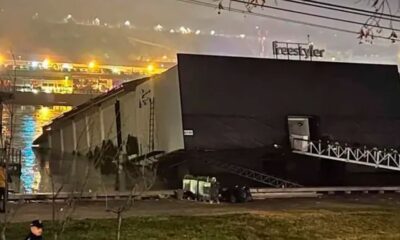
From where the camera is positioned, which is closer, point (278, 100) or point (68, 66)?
point (278, 100)

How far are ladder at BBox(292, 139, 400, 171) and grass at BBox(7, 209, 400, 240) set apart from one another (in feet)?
43.5

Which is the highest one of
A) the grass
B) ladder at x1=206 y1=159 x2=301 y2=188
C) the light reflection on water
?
the light reflection on water

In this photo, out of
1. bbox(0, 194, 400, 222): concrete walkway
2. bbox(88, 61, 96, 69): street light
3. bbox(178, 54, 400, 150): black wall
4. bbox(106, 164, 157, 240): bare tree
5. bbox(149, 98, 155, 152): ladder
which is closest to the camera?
bbox(106, 164, 157, 240): bare tree

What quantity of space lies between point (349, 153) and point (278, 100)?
6.69 m

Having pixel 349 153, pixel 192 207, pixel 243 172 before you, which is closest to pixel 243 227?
pixel 192 207

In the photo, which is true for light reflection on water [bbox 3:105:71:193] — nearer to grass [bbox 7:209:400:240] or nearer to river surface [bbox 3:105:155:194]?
river surface [bbox 3:105:155:194]

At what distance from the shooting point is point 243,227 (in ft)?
40.9

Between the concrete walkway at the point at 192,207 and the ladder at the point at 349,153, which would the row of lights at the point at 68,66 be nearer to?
the ladder at the point at 349,153

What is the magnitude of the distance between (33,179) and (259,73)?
1539 centimetres

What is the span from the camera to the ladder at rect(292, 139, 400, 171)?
1073 inches

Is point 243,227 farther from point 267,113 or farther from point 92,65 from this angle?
point 92,65

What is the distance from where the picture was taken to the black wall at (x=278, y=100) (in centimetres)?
3384

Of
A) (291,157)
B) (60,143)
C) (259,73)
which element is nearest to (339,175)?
(291,157)

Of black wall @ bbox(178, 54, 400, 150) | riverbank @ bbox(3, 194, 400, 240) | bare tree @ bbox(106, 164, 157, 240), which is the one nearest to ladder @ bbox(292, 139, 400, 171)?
black wall @ bbox(178, 54, 400, 150)
